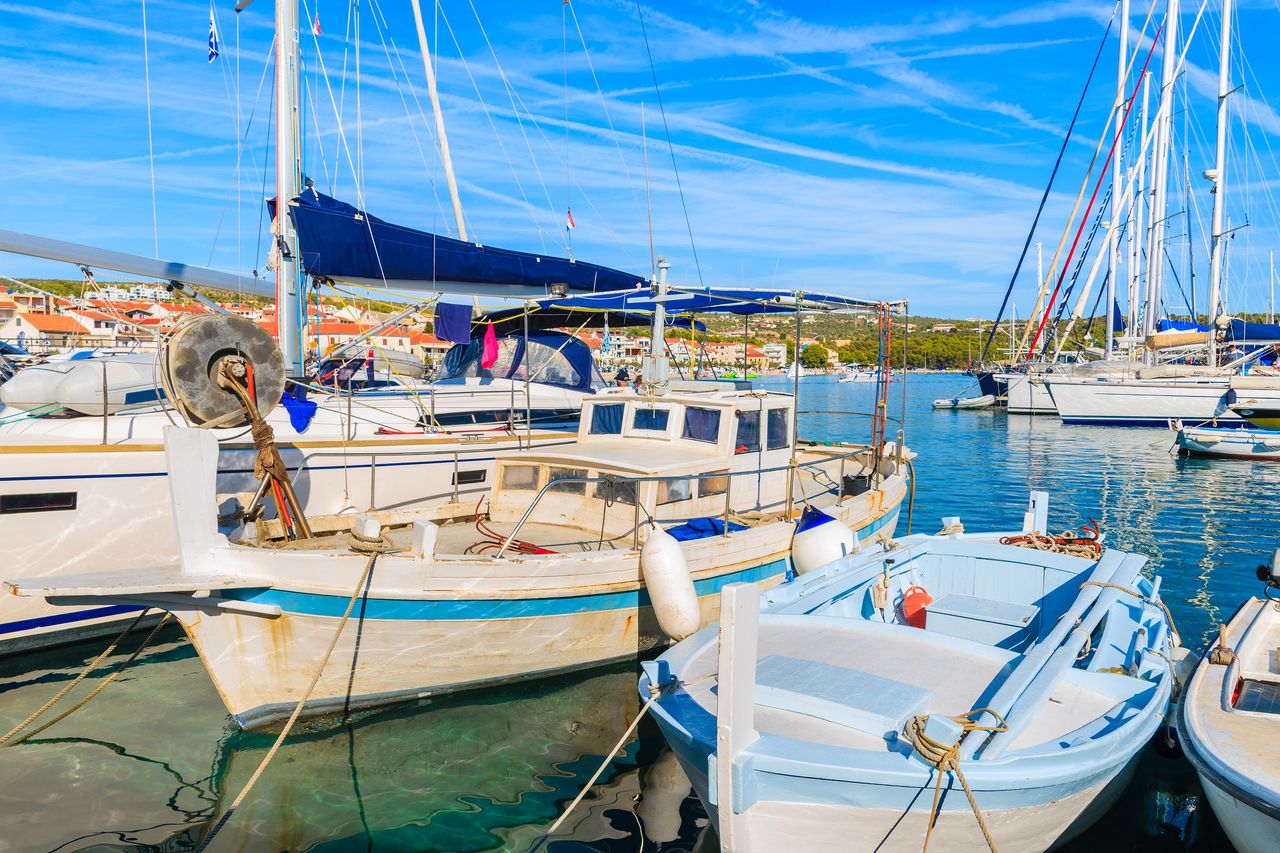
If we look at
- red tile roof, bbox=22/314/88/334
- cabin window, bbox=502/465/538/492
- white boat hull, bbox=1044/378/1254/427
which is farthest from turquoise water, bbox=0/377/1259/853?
red tile roof, bbox=22/314/88/334

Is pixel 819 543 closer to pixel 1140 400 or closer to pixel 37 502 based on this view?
pixel 37 502

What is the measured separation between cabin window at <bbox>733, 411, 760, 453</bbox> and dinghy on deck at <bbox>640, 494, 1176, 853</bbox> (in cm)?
357

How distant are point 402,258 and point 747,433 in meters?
6.44

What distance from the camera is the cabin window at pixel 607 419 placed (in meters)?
11.9

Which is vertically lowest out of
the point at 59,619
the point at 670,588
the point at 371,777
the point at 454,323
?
the point at 371,777

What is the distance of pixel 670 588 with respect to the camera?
8.49 metres

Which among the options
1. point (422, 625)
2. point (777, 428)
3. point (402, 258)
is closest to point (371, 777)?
point (422, 625)

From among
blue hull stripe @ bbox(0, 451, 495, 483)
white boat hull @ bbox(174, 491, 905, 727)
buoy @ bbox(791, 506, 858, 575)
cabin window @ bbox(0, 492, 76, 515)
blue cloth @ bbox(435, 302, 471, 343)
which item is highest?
blue cloth @ bbox(435, 302, 471, 343)

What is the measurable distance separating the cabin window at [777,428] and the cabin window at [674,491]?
1.84 m

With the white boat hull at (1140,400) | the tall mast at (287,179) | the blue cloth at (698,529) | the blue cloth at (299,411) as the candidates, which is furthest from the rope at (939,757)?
the white boat hull at (1140,400)

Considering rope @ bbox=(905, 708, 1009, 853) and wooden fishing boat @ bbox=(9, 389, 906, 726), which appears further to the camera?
wooden fishing boat @ bbox=(9, 389, 906, 726)

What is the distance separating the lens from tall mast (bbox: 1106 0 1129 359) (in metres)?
40.7

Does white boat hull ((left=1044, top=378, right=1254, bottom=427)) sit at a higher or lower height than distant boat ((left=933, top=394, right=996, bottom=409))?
higher

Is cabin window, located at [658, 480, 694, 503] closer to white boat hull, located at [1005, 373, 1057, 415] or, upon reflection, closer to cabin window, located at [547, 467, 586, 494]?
cabin window, located at [547, 467, 586, 494]
